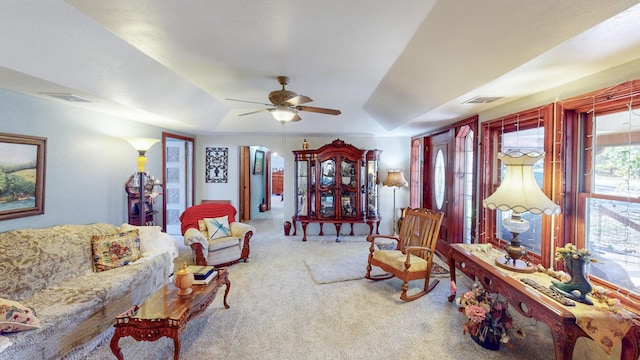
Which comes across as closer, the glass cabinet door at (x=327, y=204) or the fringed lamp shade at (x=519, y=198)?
the fringed lamp shade at (x=519, y=198)

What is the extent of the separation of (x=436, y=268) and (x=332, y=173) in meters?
2.61

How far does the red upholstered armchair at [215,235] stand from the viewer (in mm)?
3584

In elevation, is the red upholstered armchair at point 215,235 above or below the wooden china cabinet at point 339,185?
below

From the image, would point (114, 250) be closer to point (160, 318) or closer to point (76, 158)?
point (76, 158)

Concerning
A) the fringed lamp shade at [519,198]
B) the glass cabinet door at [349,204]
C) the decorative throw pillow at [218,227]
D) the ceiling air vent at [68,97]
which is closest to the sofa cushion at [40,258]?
the ceiling air vent at [68,97]

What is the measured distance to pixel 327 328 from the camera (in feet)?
7.75

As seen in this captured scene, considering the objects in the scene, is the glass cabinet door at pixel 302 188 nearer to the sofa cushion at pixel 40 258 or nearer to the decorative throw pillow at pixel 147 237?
the decorative throw pillow at pixel 147 237

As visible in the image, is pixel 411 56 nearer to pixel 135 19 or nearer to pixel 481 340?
pixel 135 19

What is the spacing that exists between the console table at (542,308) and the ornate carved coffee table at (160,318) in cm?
235

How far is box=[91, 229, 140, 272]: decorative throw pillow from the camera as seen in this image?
2.65 metres

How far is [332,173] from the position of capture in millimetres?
5422

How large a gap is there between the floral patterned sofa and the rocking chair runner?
2612 millimetres

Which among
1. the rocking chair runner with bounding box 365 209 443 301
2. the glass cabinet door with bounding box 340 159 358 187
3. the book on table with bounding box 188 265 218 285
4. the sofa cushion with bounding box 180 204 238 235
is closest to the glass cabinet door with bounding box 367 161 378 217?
the glass cabinet door with bounding box 340 159 358 187

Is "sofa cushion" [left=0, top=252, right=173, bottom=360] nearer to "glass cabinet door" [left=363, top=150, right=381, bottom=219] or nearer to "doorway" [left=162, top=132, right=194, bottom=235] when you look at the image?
"doorway" [left=162, top=132, right=194, bottom=235]
